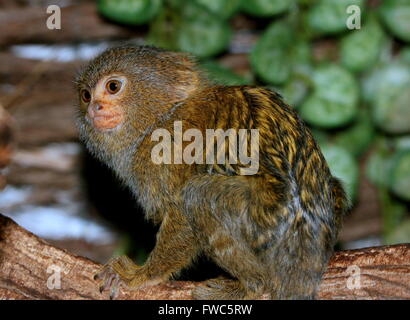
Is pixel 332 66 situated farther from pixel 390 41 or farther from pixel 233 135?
pixel 233 135

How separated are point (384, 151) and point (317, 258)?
177cm

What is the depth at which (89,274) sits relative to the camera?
2705 millimetres

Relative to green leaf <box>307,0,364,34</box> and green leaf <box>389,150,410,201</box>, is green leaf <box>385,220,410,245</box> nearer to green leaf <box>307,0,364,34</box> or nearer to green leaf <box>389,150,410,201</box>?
green leaf <box>389,150,410,201</box>

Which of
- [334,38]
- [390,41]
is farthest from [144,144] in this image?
[390,41]

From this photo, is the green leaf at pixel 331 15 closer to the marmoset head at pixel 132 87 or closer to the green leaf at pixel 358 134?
the green leaf at pixel 358 134

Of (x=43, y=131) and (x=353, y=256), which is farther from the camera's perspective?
(x=43, y=131)

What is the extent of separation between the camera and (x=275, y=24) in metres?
3.65

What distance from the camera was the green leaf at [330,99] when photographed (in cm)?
354

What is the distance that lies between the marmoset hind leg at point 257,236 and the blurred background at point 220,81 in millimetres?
911

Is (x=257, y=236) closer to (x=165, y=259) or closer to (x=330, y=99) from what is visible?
(x=165, y=259)

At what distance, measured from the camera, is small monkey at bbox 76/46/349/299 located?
248 cm

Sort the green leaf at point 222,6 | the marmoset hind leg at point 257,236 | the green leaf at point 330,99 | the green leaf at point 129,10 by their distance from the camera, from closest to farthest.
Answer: the marmoset hind leg at point 257,236, the green leaf at point 129,10, the green leaf at point 330,99, the green leaf at point 222,6

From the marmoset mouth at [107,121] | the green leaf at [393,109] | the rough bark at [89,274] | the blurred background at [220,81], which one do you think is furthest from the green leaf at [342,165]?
the marmoset mouth at [107,121]

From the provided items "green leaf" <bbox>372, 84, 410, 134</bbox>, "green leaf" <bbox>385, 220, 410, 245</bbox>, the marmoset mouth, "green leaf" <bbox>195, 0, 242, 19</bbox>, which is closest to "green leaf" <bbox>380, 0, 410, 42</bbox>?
"green leaf" <bbox>372, 84, 410, 134</bbox>
